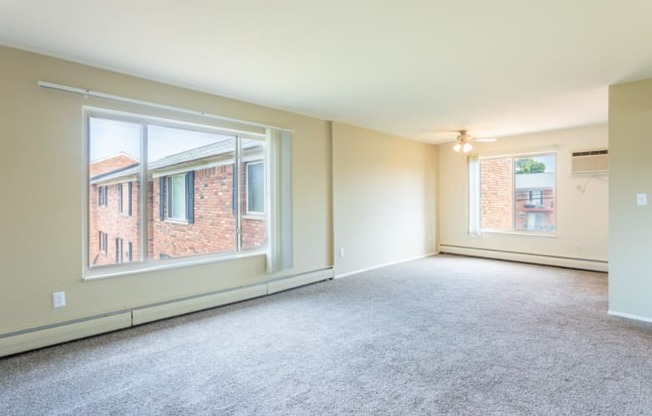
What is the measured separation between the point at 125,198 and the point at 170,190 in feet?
1.51

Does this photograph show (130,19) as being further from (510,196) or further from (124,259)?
(510,196)

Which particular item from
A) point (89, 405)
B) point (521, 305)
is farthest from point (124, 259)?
point (521, 305)

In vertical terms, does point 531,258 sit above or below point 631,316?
above

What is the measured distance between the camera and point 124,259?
3441mm

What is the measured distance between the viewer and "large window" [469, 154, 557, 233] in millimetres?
6324

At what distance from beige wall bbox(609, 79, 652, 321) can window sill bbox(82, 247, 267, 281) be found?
152 inches

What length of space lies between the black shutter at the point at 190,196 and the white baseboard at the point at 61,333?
1.16 metres

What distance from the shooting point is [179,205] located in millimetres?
3920

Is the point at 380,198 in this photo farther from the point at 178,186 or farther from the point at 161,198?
the point at 161,198

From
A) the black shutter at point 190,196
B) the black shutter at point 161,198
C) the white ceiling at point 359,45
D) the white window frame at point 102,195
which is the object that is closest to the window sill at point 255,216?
the black shutter at point 190,196

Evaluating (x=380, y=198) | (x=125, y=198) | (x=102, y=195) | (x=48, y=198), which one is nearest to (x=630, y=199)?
(x=380, y=198)

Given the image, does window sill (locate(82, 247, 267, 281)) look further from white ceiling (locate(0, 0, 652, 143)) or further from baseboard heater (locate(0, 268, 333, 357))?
white ceiling (locate(0, 0, 652, 143))

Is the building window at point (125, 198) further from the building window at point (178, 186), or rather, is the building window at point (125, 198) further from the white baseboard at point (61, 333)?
the white baseboard at point (61, 333)

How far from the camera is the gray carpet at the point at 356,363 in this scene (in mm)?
2088
